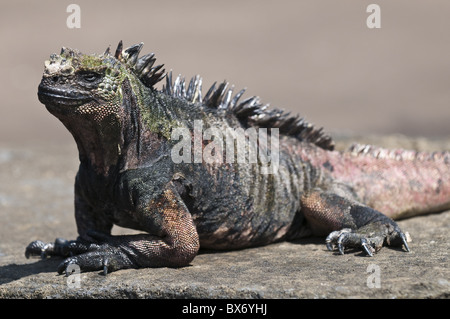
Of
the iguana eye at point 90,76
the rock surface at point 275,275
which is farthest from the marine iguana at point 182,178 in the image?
the rock surface at point 275,275

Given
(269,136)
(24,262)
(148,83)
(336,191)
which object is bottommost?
(24,262)

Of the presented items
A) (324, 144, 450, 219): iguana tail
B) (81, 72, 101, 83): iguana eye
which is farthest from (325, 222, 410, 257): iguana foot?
(81, 72, 101, 83): iguana eye

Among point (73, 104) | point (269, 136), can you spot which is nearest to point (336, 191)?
point (269, 136)

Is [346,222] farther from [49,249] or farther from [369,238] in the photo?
[49,249]

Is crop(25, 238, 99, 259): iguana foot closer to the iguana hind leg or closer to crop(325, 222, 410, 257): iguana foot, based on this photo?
the iguana hind leg

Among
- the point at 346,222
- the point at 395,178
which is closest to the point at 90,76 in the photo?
the point at 346,222

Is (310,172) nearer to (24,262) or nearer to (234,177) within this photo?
(234,177)

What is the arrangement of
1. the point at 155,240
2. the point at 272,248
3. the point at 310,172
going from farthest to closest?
the point at 310,172
the point at 272,248
the point at 155,240

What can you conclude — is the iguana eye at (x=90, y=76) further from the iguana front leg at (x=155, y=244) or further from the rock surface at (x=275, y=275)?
the rock surface at (x=275, y=275)
